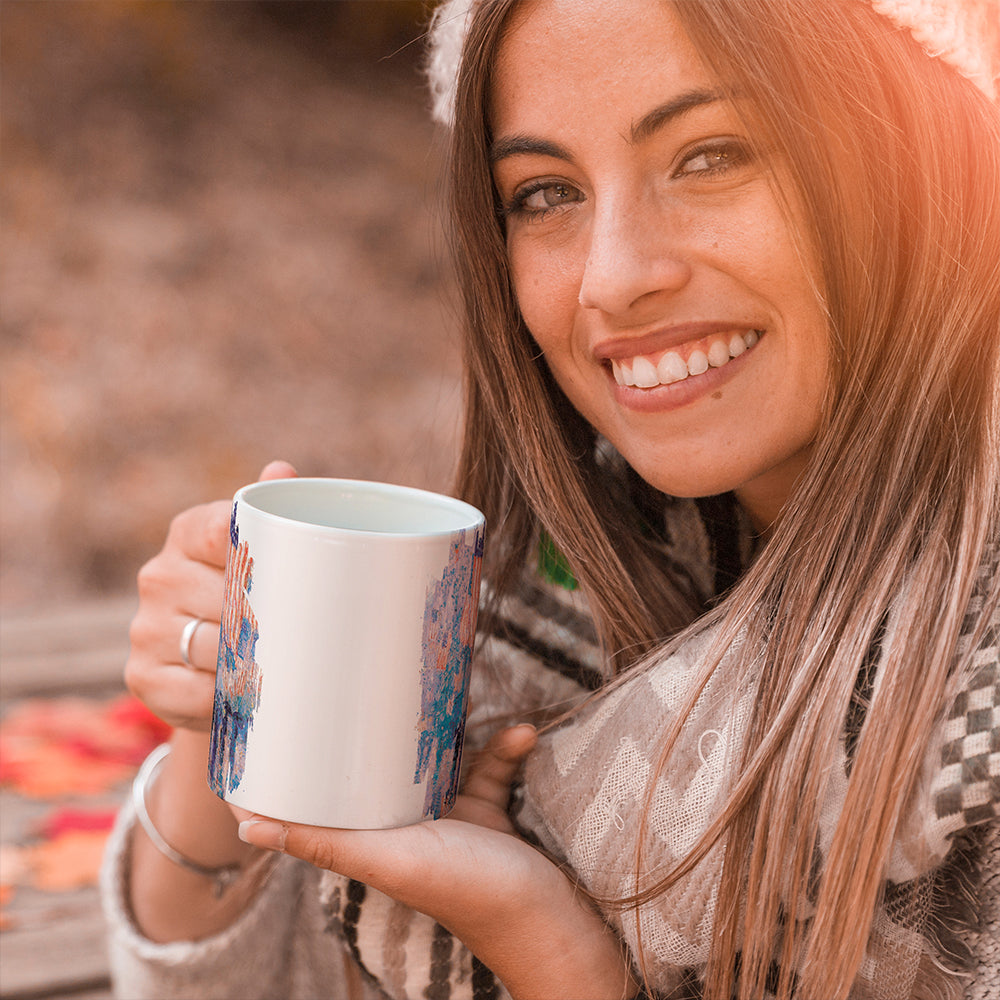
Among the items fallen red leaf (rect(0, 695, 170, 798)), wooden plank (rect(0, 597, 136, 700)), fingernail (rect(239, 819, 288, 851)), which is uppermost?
fingernail (rect(239, 819, 288, 851))

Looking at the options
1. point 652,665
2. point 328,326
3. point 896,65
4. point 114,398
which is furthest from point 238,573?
point 328,326

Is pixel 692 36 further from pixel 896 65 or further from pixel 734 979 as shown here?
pixel 734 979

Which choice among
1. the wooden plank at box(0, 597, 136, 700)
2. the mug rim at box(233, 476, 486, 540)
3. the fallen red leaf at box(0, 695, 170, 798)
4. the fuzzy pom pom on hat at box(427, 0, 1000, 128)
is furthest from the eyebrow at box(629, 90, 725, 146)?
the wooden plank at box(0, 597, 136, 700)

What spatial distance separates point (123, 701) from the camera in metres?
1.89

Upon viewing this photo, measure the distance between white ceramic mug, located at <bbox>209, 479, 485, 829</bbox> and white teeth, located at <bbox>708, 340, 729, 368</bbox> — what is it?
31cm

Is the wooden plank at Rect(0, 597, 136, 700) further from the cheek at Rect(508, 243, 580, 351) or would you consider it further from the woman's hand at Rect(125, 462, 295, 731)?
the cheek at Rect(508, 243, 580, 351)

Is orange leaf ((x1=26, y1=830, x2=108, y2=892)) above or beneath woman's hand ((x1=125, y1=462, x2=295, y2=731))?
beneath

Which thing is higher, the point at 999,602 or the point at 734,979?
the point at 999,602

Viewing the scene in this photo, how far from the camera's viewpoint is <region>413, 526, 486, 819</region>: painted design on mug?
2.55ft

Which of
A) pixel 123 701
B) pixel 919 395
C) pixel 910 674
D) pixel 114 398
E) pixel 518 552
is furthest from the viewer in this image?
pixel 114 398

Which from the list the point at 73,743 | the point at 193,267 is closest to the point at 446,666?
the point at 73,743

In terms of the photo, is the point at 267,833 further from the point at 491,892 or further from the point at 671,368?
the point at 671,368

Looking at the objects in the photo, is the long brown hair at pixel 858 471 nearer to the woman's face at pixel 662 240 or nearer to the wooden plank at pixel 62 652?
the woman's face at pixel 662 240

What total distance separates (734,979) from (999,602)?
366 mm
